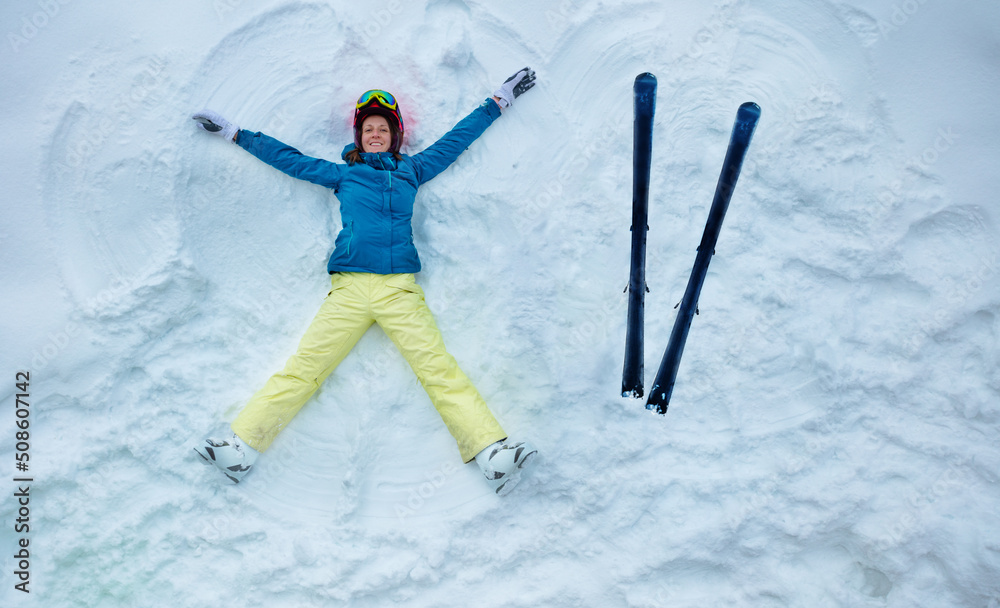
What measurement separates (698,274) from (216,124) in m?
2.49

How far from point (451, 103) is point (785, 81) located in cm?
172

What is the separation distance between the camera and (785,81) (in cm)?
299

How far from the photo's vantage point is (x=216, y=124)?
2.88m

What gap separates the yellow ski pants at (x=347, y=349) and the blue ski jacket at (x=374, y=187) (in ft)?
0.34

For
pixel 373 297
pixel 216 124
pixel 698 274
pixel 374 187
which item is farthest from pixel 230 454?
pixel 698 274

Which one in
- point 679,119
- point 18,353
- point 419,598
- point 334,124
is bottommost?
point 419,598

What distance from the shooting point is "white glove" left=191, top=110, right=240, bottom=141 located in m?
2.87

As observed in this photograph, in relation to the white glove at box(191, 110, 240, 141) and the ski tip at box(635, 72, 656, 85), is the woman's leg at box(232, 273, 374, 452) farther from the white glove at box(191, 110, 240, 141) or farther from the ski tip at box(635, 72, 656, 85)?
the ski tip at box(635, 72, 656, 85)

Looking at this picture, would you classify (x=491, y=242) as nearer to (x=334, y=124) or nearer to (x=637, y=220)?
(x=637, y=220)

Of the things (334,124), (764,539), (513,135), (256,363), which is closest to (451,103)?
(513,135)

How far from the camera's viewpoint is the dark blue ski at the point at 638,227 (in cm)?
289

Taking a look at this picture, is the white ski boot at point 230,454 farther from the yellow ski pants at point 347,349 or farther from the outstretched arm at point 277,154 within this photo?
the outstretched arm at point 277,154

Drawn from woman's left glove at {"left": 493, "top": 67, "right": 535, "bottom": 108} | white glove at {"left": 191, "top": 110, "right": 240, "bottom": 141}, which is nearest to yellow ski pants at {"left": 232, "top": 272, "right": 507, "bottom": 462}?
white glove at {"left": 191, "top": 110, "right": 240, "bottom": 141}

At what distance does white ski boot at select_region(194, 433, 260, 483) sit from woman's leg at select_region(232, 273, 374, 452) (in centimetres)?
4
